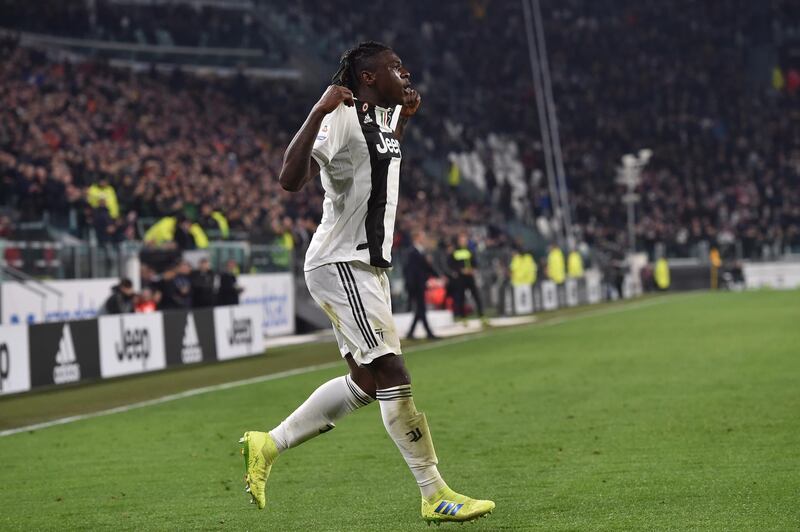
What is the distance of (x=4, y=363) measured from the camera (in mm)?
15766

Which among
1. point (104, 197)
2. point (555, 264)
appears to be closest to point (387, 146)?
point (104, 197)

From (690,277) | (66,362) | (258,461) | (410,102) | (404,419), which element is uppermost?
(690,277)

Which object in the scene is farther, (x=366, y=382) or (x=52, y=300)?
(x=52, y=300)

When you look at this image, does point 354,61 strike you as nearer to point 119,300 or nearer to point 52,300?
point 119,300

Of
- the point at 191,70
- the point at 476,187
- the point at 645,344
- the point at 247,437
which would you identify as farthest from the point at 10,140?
the point at 476,187

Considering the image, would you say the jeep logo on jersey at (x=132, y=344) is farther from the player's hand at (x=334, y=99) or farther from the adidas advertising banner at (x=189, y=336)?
the player's hand at (x=334, y=99)

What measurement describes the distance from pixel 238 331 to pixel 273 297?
5661mm

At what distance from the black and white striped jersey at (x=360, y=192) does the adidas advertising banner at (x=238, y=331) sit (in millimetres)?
15253

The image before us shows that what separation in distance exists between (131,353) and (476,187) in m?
33.3

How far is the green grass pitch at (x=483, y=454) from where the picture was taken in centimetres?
675

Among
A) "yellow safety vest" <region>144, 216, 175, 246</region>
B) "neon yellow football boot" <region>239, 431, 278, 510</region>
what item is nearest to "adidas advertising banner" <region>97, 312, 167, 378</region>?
"yellow safety vest" <region>144, 216, 175, 246</region>

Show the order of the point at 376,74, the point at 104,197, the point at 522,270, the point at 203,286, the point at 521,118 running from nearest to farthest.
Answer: the point at 376,74
the point at 203,286
the point at 104,197
the point at 522,270
the point at 521,118

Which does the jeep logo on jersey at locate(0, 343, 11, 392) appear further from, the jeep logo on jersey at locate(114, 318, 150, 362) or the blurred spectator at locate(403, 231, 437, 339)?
the blurred spectator at locate(403, 231, 437, 339)

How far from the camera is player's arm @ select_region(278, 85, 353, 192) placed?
234 inches
